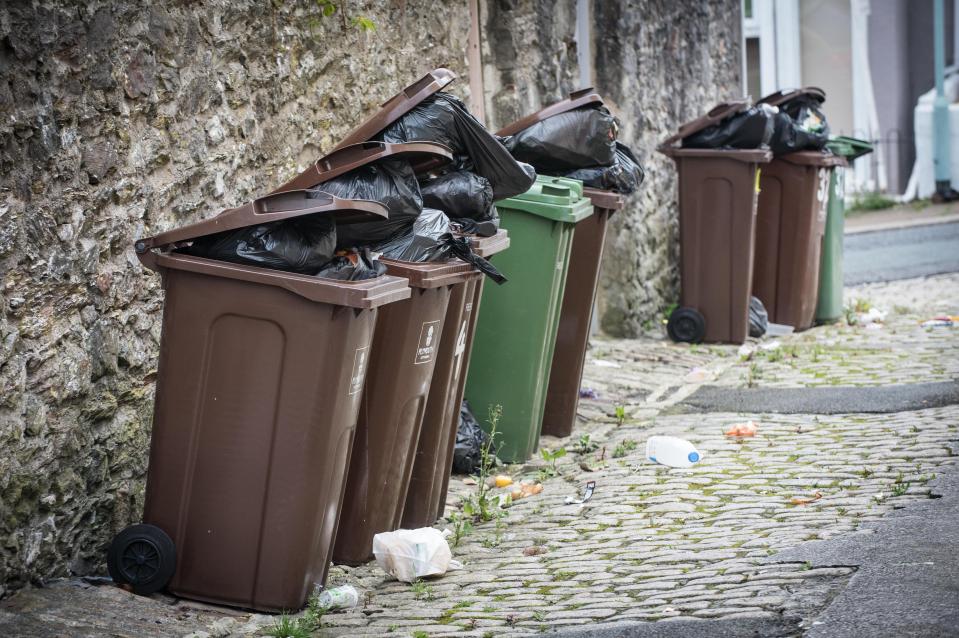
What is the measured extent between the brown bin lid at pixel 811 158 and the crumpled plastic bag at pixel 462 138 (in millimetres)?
4648

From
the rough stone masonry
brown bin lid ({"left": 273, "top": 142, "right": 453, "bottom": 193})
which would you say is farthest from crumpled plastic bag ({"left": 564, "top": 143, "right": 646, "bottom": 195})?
brown bin lid ({"left": 273, "top": 142, "right": 453, "bottom": 193})

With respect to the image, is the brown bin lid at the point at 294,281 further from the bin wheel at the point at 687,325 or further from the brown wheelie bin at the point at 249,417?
the bin wheel at the point at 687,325

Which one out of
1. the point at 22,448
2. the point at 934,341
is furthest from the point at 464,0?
the point at 22,448

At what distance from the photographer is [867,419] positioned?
6.66 metres

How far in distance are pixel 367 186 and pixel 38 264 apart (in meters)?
1.09

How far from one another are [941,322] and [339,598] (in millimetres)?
7030

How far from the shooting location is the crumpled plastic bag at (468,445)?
5.90 meters

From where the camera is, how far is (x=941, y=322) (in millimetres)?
9891

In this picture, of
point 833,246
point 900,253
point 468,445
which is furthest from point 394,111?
point 900,253

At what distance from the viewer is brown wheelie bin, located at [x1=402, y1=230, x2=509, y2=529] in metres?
4.93

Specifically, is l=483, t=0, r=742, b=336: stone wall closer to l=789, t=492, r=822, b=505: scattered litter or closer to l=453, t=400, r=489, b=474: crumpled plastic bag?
l=453, t=400, r=489, b=474: crumpled plastic bag

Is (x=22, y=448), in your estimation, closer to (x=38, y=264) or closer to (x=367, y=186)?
(x=38, y=264)

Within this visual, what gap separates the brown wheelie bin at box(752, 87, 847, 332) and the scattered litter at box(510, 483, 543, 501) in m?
4.53

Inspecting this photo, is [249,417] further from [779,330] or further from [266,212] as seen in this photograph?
[779,330]
